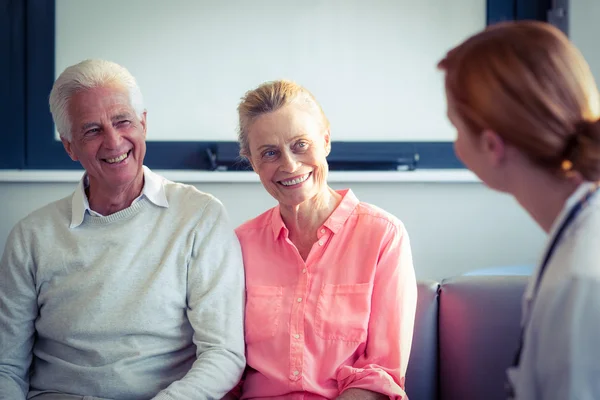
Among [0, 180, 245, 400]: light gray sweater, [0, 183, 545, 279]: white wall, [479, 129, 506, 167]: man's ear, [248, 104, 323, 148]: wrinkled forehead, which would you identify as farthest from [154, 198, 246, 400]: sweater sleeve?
[479, 129, 506, 167]: man's ear

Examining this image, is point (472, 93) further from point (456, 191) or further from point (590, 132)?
point (456, 191)

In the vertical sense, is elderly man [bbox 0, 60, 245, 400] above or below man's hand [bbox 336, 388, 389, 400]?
above

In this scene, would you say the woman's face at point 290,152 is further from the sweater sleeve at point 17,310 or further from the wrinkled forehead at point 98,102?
the sweater sleeve at point 17,310

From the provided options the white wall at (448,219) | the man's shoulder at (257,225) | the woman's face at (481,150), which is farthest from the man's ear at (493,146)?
the white wall at (448,219)

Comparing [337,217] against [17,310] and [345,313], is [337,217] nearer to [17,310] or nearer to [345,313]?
[345,313]

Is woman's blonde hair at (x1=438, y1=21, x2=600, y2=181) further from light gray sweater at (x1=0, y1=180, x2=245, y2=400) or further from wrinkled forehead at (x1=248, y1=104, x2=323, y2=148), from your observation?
light gray sweater at (x1=0, y1=180, x2=245, y2=400)

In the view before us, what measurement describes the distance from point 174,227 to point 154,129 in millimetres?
895

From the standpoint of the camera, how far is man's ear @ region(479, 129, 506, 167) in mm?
1072

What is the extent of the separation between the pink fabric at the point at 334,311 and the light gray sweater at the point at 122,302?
76 millimetres

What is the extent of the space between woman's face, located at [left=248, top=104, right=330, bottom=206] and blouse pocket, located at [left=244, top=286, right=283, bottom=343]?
0.80 feet

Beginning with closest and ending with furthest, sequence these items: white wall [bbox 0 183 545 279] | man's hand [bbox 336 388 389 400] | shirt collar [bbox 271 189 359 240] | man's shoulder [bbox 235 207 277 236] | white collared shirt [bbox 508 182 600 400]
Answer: white collared shirt [bbox 508 182 600 400]
man's hand [bbox 336 388 389 400]
shirt collar [bbox 271 189 359 240]
man's shoulder [bbox 235 207 277 236]
white wall [bbox 0 183 545 279]

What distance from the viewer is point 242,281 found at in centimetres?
185

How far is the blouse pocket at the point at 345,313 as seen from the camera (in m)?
1.73

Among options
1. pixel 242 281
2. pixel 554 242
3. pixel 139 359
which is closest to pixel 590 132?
pixel 554 242
